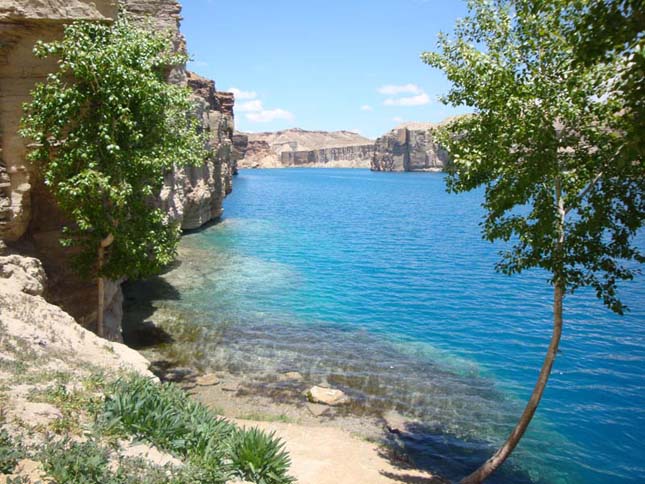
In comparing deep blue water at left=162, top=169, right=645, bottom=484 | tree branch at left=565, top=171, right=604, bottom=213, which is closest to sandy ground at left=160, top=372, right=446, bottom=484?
deep blue water at left=162, top=169, right=645, bottom=484

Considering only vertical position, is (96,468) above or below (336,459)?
above

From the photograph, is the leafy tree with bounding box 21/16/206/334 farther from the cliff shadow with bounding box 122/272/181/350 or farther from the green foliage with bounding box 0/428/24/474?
the green foliage with bounding box 0/428/24/474

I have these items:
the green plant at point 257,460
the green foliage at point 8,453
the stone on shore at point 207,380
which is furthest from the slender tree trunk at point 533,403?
the green foliage at point 8,453

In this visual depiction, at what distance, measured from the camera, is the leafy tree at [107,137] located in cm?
1280

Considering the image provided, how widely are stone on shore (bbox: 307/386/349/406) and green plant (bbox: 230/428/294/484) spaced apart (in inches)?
316

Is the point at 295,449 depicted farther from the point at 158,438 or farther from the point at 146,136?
the point at 146,136

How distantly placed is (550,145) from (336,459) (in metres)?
8.97

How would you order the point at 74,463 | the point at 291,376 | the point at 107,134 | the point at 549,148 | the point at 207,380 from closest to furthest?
1. the point at 74,463
2. the point at 549,148
3. the point at 107,134
4. the point at 207,380
5. the point at 291,376

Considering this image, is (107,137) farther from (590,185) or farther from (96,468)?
(590,185)

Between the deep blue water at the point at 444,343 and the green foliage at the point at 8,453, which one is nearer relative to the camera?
the green foliage at the point at 8,453

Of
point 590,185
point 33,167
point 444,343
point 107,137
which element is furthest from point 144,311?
point 590,185

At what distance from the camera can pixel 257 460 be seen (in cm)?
780

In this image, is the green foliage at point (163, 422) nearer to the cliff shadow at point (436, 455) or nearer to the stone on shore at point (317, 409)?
the cliff shadow at point (436, 455)

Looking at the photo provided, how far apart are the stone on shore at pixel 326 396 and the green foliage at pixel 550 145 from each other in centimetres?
801
